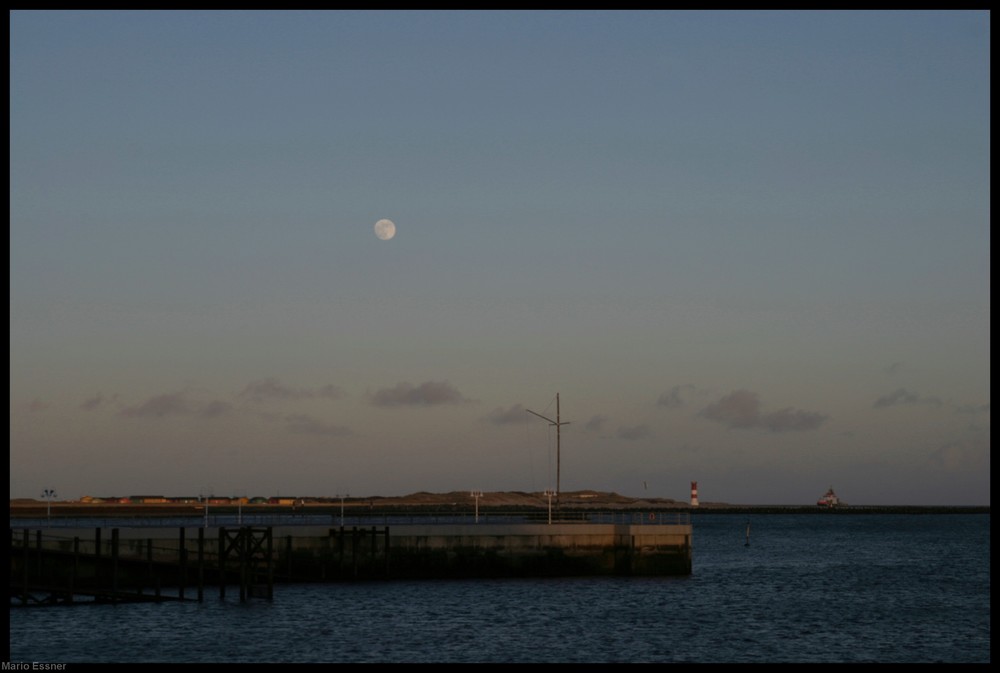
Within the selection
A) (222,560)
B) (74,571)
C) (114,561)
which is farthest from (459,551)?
(74,571)

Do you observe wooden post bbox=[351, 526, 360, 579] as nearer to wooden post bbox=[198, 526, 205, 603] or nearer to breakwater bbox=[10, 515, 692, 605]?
breakwater bbox=[10, 515, 692, 605]

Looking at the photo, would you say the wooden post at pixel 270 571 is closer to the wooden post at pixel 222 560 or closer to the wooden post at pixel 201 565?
the wooden post at pixel 222 560

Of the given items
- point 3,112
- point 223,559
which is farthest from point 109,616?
point 3,112

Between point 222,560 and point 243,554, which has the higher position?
point 243,554

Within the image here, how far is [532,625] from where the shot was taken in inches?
2366

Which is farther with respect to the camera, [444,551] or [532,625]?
[444,551]

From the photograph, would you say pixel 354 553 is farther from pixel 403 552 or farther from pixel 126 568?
pixel 126 568

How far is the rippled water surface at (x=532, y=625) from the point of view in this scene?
5206cm

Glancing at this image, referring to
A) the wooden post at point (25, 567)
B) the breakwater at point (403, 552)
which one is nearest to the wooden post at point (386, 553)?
the breakwater at point (403, 552)

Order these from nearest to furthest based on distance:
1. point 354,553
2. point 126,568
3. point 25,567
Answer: point 25,567
point 126,568
point 354,553

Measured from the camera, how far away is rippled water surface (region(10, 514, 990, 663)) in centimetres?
5206

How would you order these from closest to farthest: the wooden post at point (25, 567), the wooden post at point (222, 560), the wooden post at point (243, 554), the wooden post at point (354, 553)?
the wooden post at point (25, 567)
the wooden post at point (243, 554)
the wooden post at point (222, 560)
the wooden post at point (354, 553)

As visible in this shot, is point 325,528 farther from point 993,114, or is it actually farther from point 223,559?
point 993,114
